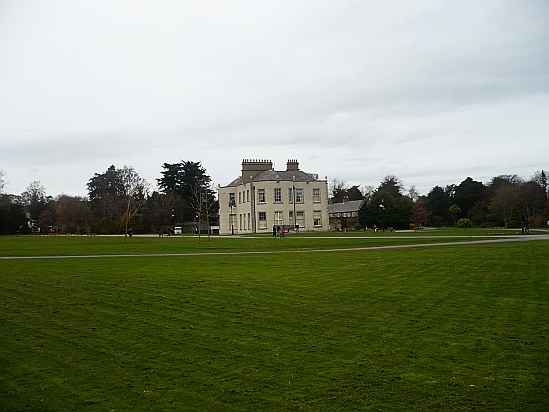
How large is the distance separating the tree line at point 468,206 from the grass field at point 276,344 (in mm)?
63397

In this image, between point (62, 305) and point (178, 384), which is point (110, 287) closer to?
point (62, 305)

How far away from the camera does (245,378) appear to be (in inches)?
298

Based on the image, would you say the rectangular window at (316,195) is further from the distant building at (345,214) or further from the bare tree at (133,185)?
the bare tree at (133,185)

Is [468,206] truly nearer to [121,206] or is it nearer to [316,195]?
[316,195]

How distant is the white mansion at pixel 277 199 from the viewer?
8550 centimetres

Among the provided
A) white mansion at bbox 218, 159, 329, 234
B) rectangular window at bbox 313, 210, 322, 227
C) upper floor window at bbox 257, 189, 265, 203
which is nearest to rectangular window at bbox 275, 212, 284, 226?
white mansion at bbox 218, 159, 329, 234

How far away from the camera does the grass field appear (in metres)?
6.86

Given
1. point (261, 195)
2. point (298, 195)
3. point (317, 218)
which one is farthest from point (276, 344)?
point (317, 218)

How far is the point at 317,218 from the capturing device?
292 feet

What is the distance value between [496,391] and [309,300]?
21.5 feet

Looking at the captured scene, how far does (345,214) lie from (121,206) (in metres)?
50.6

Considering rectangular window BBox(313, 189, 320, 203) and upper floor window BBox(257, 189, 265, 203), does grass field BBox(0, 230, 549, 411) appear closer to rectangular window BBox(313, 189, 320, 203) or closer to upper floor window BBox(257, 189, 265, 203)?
upper floor window BBox(257, 189, 265, 203)

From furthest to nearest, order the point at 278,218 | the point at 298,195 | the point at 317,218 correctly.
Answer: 1. the point at 317,218
2. the point at 298,195
3. the point at 278,218

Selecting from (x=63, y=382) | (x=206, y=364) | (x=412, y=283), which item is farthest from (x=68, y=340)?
(x=412, y=283)
